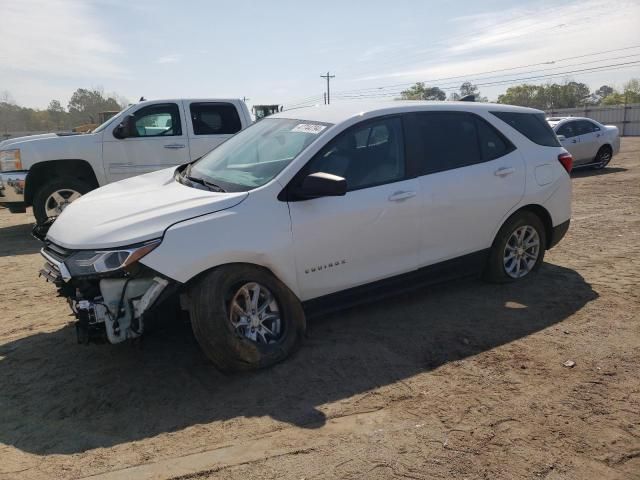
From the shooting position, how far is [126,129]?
854 centimetres

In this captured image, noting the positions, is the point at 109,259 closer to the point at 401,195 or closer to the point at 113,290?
the point at 113,290

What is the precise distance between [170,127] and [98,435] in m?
6.76

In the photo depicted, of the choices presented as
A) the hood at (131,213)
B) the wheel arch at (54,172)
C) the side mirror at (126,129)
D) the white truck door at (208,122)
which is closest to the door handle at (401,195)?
the hood at (131,213)

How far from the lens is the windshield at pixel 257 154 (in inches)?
156

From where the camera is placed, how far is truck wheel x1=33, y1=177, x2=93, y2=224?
26.4ft

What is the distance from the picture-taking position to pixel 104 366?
3805 millimetres

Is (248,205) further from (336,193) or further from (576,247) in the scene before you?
(576,247)

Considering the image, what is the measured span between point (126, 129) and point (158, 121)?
569 millimetres

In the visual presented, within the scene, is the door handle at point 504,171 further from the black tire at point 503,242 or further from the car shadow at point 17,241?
the car shadow at point 17,241

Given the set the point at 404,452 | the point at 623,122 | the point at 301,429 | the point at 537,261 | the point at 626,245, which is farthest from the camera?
the point at 623,122

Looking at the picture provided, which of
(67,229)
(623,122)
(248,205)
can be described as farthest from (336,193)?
(623,122)

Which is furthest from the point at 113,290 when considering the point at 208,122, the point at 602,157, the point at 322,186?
the point at 602,157

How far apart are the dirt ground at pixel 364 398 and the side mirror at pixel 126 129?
13.6ft

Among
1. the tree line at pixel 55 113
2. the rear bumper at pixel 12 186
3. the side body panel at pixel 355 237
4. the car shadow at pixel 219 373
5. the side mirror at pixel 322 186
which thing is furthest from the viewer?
the tree line at pixel 55 113
